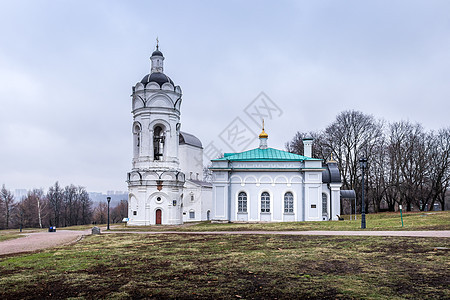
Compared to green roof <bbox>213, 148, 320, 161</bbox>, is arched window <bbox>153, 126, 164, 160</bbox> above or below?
above

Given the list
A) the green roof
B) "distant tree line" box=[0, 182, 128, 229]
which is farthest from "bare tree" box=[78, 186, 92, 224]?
the green roof

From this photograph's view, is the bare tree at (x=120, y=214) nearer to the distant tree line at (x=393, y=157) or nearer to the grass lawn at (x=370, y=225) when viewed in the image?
the distant tree line at (x=393, y=157)

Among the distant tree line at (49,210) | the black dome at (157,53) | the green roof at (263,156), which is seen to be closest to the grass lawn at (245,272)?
the green roof at (263,156)

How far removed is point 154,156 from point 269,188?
11.4m

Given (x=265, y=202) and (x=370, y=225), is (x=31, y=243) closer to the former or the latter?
(x=370, y=225)

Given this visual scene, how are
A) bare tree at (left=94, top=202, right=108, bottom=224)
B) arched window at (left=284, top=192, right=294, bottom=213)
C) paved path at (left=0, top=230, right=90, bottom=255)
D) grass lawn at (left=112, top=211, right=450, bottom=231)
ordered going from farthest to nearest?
bare tree at (left=94, top=202, right=108, bottom=224), arched window at (left=284, top=192, right=294, bottom=213), grass lawn at (left=112, top=211, right=450, bottom=231), paved path at (left=0, top=230, right=90, bottom=255)

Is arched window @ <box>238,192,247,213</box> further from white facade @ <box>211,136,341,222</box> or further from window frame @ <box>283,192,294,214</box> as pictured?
window frame @ <box>283,192,294,214</box>

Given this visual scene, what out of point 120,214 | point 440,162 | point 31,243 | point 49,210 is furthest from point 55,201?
point 440,162

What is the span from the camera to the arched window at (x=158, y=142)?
3711 cm

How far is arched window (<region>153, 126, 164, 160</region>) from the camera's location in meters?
37.1

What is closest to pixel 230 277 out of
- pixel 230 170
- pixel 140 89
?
pixel 230 170

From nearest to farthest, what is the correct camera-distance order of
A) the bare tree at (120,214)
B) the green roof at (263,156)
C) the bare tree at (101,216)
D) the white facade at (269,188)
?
the white facade at (269,188) → the green roof at (263,156) → the bare tree at (101,216) → the bare tree at (120,214)

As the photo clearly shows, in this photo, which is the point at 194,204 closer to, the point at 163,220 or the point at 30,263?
the point at 163,220

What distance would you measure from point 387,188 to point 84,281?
4248 centimetres
